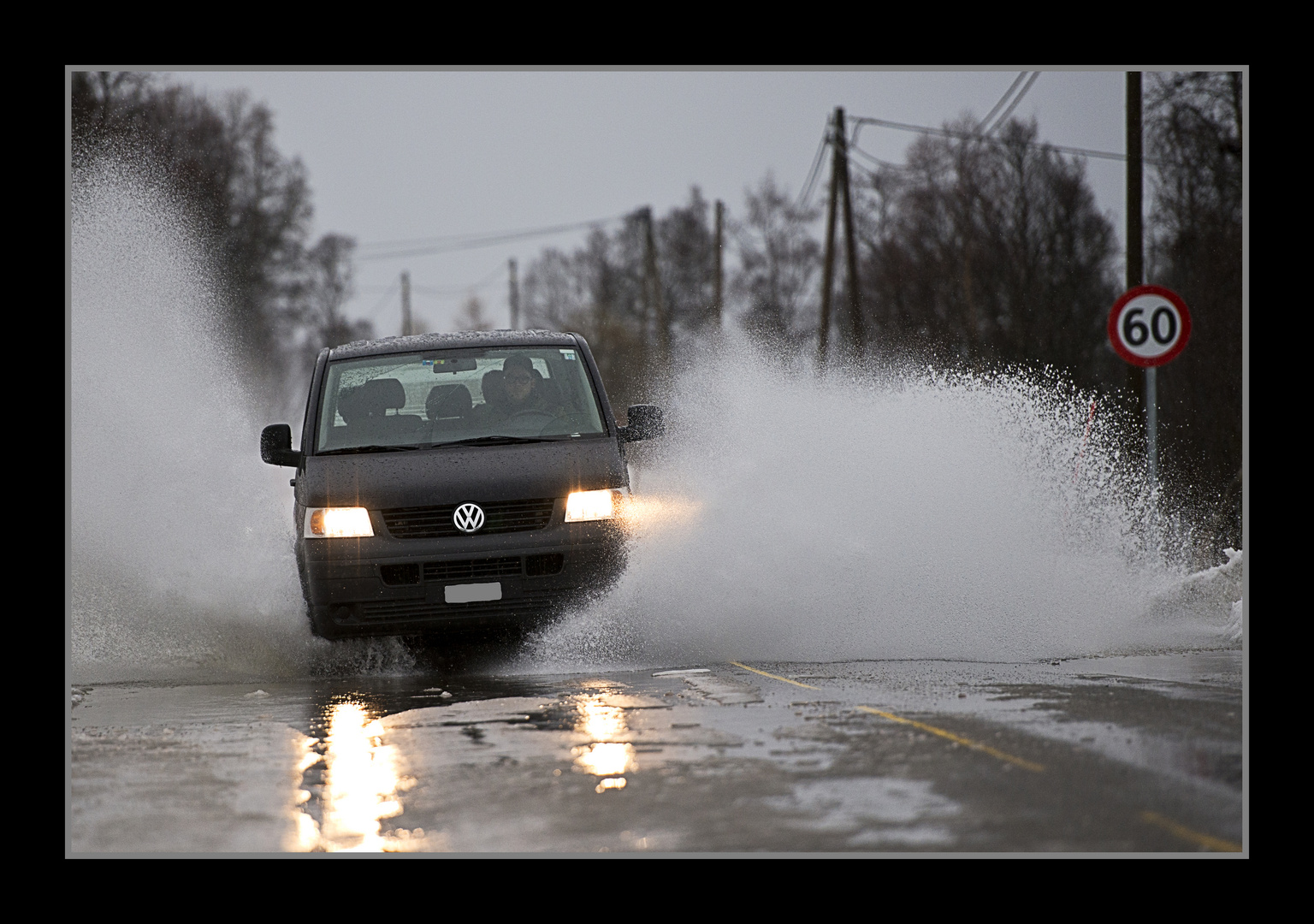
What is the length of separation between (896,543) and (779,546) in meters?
0.83

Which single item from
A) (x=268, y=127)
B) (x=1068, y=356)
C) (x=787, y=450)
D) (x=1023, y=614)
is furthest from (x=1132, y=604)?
(x=268, y=127)

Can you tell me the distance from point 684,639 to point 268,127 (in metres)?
28.1

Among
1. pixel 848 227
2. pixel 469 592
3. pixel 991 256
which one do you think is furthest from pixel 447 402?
pixel 991 256

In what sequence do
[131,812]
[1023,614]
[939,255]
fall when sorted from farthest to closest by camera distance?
1. [939,255]
2. [1023,614]
3. [131,812]

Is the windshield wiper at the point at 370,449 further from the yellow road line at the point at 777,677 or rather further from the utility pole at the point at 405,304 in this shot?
the utility pole at the point at 405,304

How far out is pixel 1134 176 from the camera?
52.7 feet

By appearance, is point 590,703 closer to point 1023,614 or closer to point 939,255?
point 1023,614

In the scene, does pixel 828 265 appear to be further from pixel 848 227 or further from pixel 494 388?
pixel 494 388

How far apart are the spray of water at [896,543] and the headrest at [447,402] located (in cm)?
129

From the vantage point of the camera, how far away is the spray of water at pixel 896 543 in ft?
33.7

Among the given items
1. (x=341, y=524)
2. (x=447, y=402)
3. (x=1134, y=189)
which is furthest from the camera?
(x=1134, y=189)

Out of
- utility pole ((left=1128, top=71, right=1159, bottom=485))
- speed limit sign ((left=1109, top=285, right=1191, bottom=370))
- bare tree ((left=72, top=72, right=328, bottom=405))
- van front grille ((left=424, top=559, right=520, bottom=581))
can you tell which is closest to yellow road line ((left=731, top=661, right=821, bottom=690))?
van front grille ((left=424, top=559, right=520, bottom=581))

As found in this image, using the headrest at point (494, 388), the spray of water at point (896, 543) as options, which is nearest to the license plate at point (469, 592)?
the spray of water at point (896, 543)

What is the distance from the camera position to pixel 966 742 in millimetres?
6531
